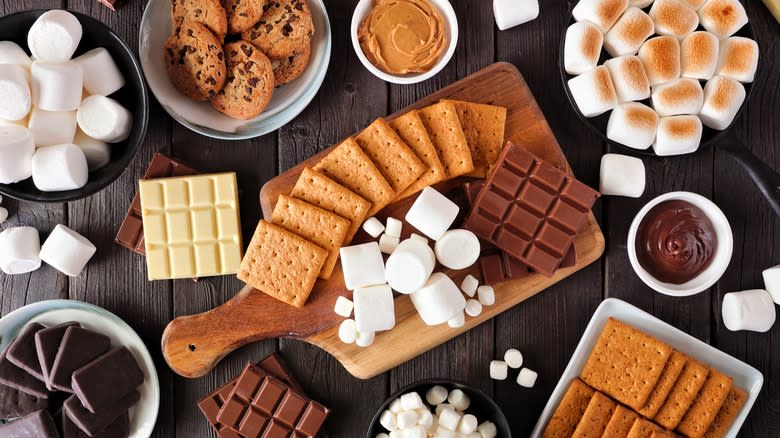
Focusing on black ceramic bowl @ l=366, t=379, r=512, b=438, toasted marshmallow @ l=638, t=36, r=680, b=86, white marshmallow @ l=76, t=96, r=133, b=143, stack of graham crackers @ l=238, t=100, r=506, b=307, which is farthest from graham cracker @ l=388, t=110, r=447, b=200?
white marshmallow @ l=76, t=96, r=133, b=143

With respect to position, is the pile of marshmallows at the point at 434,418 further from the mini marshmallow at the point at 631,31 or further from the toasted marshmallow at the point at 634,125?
the mini marshmallow at the point at 631,31

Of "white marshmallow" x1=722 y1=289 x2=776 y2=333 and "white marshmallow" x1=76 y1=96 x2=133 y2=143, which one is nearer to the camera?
"white marshmallow" x1=76 y1=96 x2=133 y2=143

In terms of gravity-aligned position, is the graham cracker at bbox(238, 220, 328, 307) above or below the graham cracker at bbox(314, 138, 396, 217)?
below

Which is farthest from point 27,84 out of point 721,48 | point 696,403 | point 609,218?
point 696,403

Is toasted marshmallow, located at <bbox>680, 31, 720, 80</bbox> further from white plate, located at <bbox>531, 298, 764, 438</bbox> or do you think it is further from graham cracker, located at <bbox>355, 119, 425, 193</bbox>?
graham cracker, located at <bbox>355, 119, 425, 193</bbox>

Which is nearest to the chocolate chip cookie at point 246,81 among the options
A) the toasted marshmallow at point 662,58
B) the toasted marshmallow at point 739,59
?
the toasted marshmallow at point 662,58

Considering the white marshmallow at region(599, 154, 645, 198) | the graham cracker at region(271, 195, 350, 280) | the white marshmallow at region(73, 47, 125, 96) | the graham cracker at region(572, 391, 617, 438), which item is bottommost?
the graham cracker at region(572, 391, 617, 438)

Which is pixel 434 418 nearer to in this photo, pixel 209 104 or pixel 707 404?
pixel 707 404
